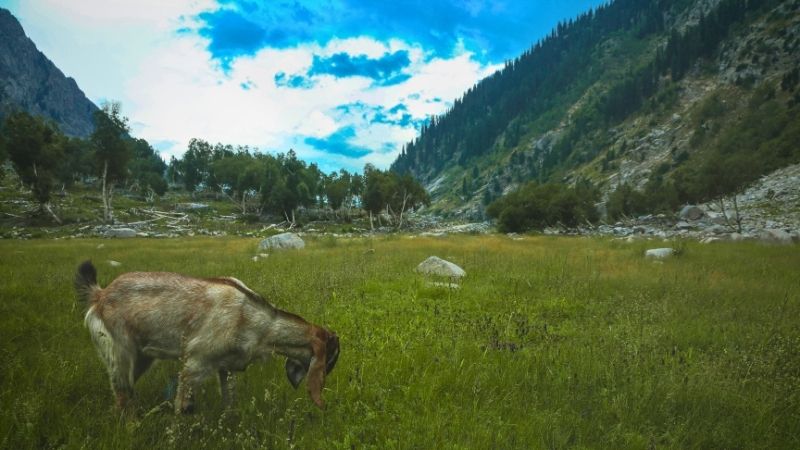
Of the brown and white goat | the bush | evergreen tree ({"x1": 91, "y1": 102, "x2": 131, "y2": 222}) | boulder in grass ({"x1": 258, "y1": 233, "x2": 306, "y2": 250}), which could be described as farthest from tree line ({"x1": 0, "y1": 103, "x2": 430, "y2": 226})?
the brown and white goat

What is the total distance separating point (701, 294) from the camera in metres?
9.20

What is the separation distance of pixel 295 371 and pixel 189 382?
1044 mm

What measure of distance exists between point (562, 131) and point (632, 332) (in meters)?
197

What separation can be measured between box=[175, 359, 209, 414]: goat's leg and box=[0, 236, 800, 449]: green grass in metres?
0.12

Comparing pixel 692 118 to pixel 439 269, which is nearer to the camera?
pixel 439 269

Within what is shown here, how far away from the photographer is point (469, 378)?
4.68m

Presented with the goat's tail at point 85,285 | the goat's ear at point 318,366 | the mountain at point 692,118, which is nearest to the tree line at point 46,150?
the goat's tail at point 85,285

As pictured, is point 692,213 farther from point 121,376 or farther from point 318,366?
point 121,376

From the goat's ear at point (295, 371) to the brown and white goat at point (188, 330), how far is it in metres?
0.17

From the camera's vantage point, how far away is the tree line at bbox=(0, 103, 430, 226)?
45406mm

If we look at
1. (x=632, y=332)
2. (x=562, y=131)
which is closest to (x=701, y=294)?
(x=632, y=332)

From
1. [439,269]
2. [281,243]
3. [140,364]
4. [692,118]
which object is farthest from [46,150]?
[692,118]

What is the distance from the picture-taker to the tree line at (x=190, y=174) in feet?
149

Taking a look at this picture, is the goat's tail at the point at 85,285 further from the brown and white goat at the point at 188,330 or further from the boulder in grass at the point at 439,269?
the boulder in grass at the point at 439,269
